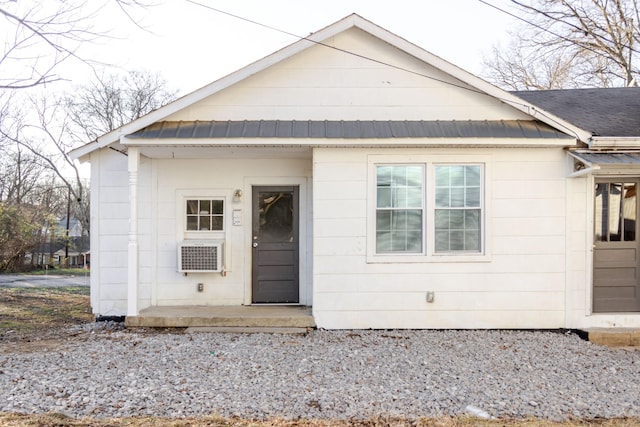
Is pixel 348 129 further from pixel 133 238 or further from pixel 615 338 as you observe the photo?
pixel 615 338

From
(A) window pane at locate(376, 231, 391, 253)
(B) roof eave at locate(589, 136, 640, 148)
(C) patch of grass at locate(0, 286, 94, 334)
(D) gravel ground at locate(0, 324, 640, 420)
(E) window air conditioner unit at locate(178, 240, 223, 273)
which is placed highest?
(B) roof eave at locate(589, 136, 640, 148)

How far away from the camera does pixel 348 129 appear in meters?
7.01

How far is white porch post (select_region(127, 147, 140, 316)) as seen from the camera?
705 centimetres

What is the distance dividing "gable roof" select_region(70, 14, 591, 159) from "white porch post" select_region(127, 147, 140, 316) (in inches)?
15.1

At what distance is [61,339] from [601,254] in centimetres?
790

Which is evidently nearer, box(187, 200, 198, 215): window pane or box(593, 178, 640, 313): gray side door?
box(593, 178, 640, 313): gray side door

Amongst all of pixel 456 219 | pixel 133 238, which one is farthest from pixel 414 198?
pixel 133 238

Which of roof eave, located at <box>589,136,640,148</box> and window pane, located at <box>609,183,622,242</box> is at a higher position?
roof eave, located at <box>589,136,640,148</box>

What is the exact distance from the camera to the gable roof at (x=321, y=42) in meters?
6.96

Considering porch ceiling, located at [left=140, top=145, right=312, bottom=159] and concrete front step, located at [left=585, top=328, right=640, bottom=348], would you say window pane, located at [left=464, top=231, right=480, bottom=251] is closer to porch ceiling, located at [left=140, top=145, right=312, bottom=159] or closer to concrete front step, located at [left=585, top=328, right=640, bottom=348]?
concrete front step, located at [left=585, top=328, right=640, bottom=348]

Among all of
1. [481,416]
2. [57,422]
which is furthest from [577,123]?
[57,422]

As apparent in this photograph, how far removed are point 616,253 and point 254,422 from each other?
20.0 feet

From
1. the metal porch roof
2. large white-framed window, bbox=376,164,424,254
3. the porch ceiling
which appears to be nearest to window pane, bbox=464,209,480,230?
large white-framed window, bbox=376,164,424,254

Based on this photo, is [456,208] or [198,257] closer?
[456,208]
